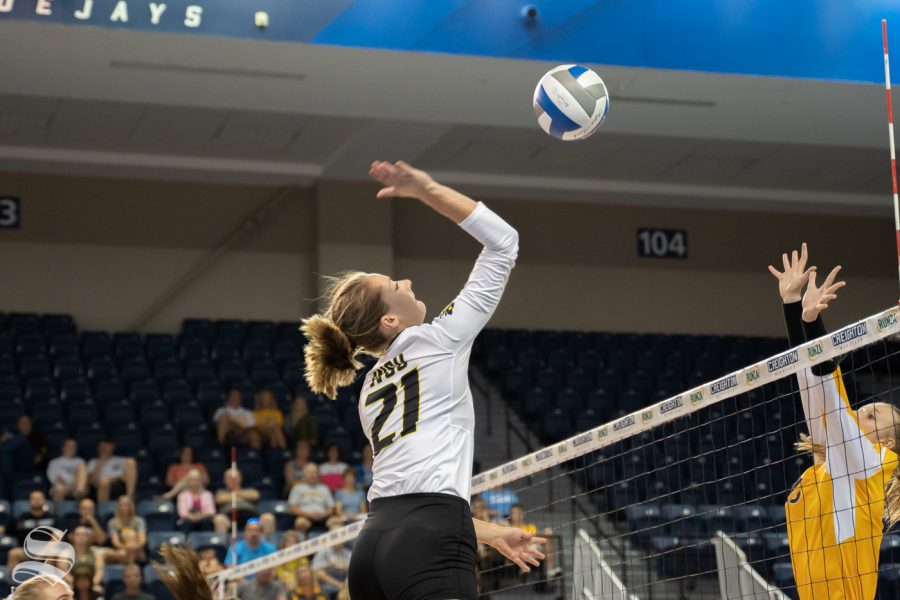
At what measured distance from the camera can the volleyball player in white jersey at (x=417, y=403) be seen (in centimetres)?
368

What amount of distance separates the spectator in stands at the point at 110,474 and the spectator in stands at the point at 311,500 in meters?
2.02

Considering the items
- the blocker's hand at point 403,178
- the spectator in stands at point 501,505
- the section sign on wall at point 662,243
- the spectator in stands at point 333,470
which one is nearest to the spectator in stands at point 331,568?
the spectator in stands at point 501,505

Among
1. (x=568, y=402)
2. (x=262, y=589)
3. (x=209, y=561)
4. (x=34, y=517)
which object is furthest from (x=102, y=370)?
(x=262, y=589)

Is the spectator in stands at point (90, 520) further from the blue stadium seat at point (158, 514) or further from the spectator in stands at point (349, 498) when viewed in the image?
the spectator in stands at point (349, 498)

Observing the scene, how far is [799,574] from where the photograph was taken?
510cm

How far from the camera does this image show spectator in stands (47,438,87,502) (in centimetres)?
1566

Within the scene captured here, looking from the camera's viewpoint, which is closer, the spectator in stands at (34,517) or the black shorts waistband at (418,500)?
the black shorts waistband at (418,500)

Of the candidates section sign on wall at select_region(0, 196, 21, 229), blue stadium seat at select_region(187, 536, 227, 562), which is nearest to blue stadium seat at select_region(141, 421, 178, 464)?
blue stadium seat at select_region(187, 536, 227, 562)

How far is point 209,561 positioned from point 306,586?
1306mm

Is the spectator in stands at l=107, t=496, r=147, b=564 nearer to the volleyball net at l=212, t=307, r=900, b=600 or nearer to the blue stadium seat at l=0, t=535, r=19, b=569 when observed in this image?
the blue stadium seat at l=0, t=535, r=19, b=569

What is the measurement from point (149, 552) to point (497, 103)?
782 centimetres

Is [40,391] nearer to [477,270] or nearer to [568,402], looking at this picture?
[568,402]

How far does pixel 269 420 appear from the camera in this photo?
58.8 ft

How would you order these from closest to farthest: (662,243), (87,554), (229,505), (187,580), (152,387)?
(187,580) → (87,554) → (229,505) → (152,387) → (662,243)
